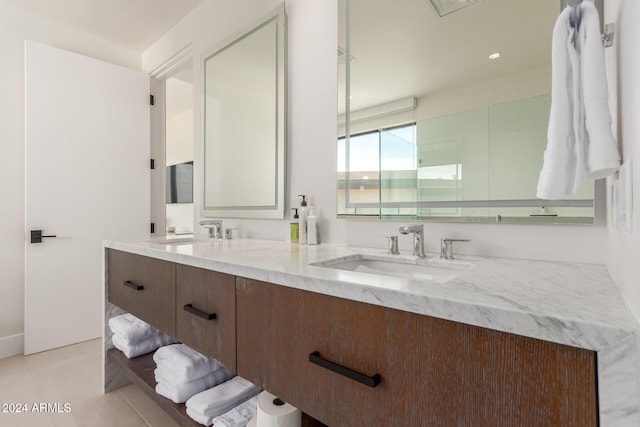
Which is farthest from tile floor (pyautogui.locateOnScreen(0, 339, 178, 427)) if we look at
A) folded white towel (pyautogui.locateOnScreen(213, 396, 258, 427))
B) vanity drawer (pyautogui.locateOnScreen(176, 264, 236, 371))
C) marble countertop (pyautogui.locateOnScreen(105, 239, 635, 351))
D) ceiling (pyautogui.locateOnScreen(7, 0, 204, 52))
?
ceiling (pyautogui.locateOnScreen(7, 0, 204, 52))

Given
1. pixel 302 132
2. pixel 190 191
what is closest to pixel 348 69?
pixel 302 132

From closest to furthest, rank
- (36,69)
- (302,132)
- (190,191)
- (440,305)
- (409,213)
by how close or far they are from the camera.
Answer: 1. (440,305)
2. (409,213)
3. (302,132)
4. (36,69)
5. (190,191)

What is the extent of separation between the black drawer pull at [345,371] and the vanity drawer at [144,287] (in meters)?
0.69

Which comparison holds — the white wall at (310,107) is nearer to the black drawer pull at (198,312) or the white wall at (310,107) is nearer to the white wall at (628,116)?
the black drawer pull at (198,312)

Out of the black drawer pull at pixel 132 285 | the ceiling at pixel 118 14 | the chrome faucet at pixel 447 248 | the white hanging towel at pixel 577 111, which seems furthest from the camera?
the ceiling at pixel 118 14

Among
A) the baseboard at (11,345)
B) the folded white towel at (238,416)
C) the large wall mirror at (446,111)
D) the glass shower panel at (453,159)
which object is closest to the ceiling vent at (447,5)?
the large wall mirror at (446,111)

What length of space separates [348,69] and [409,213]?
0.66 metres

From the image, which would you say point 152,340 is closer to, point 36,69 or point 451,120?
point 451,120

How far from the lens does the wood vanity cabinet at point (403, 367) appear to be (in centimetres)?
46

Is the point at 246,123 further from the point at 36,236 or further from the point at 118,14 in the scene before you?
the point at 36,236

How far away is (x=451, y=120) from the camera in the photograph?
1.10 meters

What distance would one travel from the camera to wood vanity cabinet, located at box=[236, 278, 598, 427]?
1.50 ft

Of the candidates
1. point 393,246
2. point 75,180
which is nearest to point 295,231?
point 393,246

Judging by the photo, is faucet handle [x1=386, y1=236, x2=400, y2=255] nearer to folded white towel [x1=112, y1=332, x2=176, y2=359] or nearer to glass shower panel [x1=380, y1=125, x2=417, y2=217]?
glass shower panel [x1=380, y1=125, x2=417, y2=217]
